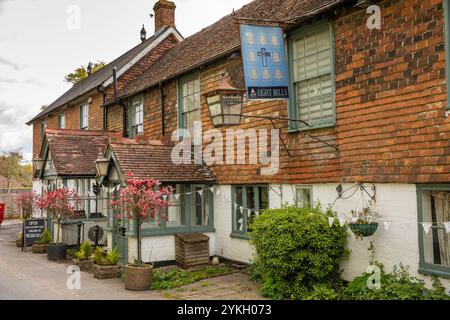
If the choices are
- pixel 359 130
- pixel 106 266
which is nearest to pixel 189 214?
pixel 106 266

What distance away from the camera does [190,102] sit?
48.8 ft

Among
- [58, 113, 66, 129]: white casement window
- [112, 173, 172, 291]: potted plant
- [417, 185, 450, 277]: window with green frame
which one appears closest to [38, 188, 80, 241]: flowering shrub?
[112, 173, 172, 291]: potted plant

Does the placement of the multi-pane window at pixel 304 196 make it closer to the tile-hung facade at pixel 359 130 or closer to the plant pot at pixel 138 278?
the tile-hung facade at pixel 359 130

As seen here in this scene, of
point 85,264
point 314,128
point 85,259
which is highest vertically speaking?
point 314,128

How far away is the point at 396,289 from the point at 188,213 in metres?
6.86

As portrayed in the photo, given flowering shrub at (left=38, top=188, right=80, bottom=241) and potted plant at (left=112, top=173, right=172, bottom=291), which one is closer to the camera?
potted plant at (left=112, top=173, right=172, bottom=291)

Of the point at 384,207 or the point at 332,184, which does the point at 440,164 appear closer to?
the point at 384,207

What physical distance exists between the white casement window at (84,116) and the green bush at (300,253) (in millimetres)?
16173

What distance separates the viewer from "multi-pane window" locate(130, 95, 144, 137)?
17906 millimetres

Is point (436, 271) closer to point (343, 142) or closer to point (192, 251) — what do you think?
point (343, 142)

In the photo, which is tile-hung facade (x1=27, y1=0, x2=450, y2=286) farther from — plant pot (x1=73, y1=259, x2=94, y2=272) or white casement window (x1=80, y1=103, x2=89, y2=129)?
white casement window (x1=80, y1=103, x2=89, y2=129)

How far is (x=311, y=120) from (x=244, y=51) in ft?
7.22

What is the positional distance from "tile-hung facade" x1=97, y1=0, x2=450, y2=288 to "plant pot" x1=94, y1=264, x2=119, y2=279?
77 cm

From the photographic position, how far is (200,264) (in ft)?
42.4
